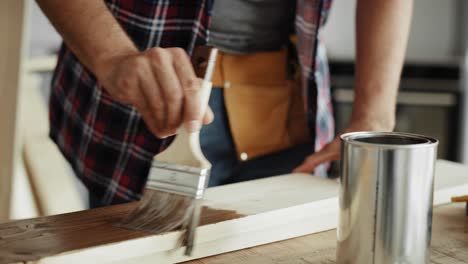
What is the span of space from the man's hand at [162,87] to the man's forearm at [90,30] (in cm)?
4

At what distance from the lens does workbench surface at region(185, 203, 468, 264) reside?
0.75 meters

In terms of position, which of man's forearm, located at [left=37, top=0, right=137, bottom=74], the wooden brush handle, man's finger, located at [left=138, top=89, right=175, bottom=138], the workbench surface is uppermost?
man's forearm, located at [left=37, top=0, right=137, bottom=74]

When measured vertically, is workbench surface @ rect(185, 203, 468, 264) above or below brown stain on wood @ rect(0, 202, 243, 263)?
below

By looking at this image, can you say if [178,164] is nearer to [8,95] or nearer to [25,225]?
[25,225]

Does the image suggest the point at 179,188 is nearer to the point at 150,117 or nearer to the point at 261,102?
the point at 150,117

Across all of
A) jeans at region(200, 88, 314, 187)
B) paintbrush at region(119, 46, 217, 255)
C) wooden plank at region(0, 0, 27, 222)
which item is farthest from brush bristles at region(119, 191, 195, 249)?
wooden plank at region(0, 0, 27, 222)

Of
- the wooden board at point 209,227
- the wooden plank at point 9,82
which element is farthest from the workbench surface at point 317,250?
the wooden plank at point 9,82

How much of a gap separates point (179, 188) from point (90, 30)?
0.30 m

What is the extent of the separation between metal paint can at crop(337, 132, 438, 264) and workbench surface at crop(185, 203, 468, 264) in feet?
0.31

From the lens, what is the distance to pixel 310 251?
784mm

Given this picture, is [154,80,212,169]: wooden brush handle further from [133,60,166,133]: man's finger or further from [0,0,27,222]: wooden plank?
[0,0,27,222]: wooden plank

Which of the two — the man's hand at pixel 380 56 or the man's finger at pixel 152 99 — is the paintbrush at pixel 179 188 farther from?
the man's hand at pixel 380 56

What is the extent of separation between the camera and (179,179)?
0.72m

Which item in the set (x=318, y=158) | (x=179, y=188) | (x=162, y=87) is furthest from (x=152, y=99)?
(x=318, y=158)
